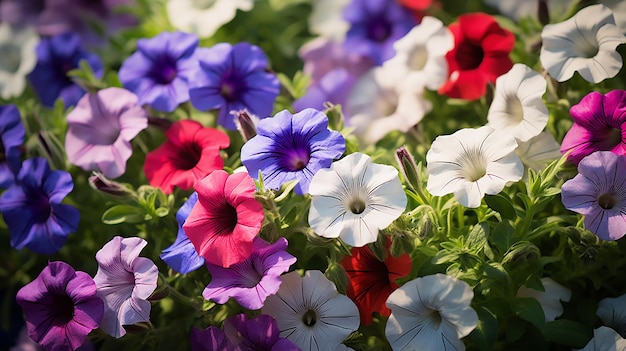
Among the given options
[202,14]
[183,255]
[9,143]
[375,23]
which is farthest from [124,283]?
[375,23]

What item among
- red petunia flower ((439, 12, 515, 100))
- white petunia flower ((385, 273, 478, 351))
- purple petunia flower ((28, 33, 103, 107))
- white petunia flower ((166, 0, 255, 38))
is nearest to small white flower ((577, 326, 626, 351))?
white petunia flower ((385, 273, 478, 351))

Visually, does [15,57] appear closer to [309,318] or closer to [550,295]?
[309,318]

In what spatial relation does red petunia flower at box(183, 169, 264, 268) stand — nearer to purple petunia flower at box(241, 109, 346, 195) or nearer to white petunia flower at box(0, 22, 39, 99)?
purple petunia flower at box(241, 109, 346, 195)

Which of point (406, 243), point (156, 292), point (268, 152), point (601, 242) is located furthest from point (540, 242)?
point (156, 292)

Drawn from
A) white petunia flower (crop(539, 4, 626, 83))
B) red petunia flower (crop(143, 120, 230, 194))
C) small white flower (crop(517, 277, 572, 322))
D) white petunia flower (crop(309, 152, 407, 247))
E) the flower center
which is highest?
white petunia flower (crop(539, 4, 626, 83))

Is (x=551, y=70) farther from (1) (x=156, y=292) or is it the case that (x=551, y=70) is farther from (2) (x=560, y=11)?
(1) (x=156, y=292)

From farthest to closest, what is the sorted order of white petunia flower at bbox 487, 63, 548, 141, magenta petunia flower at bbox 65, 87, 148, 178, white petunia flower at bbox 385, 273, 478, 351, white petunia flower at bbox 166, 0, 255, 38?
1. white petunia flower at bbox 166, 0, 255, 38
2. magenta petunia flower at bbox 65, 87, 148, 178
3. white petunia flower at bbox 487, 63, 548, 141
4. white petunia flower at bbox 385, 273, 478, 351
